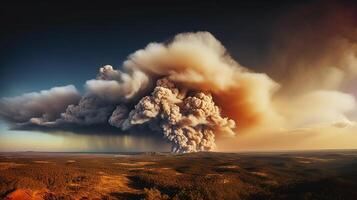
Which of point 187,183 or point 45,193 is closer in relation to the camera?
point 45,193

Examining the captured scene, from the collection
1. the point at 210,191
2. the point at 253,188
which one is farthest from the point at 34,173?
the point at 253,188

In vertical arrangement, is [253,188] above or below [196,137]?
below

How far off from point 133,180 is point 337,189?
52121mm

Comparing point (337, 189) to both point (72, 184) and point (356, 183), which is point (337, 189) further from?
point (72, 184)

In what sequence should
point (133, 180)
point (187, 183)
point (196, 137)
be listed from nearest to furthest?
point (187, 183) < point (133, 180) < point (196, 137)

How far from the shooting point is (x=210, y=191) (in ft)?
277

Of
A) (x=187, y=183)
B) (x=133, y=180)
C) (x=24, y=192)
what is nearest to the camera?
(x=24, y=192)

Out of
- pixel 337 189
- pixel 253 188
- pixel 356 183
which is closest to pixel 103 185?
pixel 253 188

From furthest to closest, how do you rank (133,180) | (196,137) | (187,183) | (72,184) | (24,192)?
(196,137) < (133,180) < (187,183) < (72,184) < (24,192)

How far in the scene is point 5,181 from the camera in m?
86.4

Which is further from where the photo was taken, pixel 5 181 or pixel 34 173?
pixel 34 173

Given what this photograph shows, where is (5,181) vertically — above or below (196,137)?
below

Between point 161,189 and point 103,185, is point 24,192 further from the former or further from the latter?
point 161,189

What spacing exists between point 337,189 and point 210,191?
28413 mm
